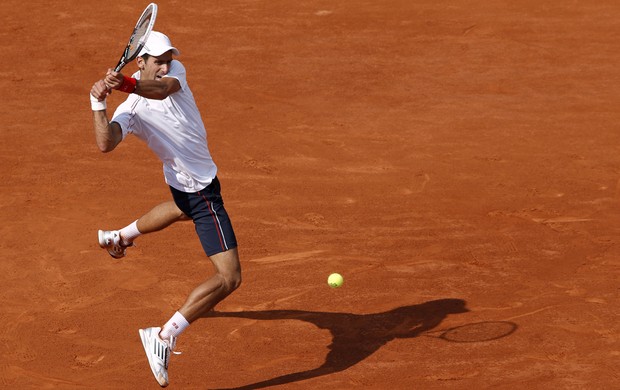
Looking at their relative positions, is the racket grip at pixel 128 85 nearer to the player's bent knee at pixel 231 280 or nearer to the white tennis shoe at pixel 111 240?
the player's bent knee at pixel 231 280

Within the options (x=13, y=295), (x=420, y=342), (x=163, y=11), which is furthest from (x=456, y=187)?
(x=163, y=11)

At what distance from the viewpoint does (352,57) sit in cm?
1598

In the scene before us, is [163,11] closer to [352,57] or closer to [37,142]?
[352,57]

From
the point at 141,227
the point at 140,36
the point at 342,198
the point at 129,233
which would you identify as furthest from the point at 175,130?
the point at 342,198

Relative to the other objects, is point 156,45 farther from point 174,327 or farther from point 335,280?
point 335,280

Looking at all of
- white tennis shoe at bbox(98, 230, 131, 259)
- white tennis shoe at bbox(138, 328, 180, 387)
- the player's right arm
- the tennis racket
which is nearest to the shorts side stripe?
white tennis shoe at bbox(138, 328, 180, 387)

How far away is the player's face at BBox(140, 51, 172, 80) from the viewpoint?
27.6ft

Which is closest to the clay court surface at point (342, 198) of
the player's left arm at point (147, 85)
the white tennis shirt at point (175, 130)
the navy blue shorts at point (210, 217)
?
the navy blue shorts at point (210, 217)

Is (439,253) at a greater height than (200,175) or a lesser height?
lesser

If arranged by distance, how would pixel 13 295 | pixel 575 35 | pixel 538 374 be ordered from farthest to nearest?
pixel 575 35
pixel 13 295
pixel 538 374

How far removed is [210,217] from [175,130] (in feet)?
2.59

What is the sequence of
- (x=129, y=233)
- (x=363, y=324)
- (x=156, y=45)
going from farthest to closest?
(x=129, y=233) < (x=363, y=324) < (x=156, y=45)

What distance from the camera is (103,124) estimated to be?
25.9 feet

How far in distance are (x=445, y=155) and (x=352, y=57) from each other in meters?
3.59
